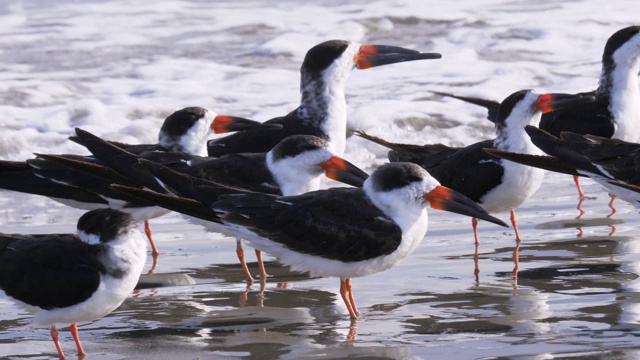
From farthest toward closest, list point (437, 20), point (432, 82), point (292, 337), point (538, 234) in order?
point (437, 20) < point (432, 82) < point (538, 234) < point (292, 337)

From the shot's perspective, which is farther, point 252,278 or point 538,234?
point 538,234

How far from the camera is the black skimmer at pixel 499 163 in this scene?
736cm

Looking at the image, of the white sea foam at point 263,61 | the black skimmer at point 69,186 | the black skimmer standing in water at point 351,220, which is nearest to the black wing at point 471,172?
the black skimmer standing in water at point 351,220

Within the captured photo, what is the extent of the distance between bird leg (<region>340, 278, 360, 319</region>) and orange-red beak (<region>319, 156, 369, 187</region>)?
2.08 ft

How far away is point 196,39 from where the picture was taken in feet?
50.8

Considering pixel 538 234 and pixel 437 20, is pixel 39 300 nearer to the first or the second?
pixel 538 234

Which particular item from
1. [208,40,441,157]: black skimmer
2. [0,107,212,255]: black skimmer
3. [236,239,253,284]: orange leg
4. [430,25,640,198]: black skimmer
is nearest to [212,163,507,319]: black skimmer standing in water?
A: [236,239,253,284]: orange leg

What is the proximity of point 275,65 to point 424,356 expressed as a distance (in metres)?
9.36

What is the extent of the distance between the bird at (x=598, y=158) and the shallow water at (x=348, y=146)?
1.63ft

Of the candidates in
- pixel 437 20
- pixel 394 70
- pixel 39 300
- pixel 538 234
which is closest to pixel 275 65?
pixel 394 70

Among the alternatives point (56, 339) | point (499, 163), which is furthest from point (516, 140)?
point (56, 339)

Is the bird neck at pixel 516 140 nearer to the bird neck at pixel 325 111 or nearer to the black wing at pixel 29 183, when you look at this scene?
the bird neck at pixel 325 111

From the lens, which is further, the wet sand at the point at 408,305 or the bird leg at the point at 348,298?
the bird leg at the point at 348,298

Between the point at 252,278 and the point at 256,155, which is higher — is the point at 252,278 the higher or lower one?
the lower one
